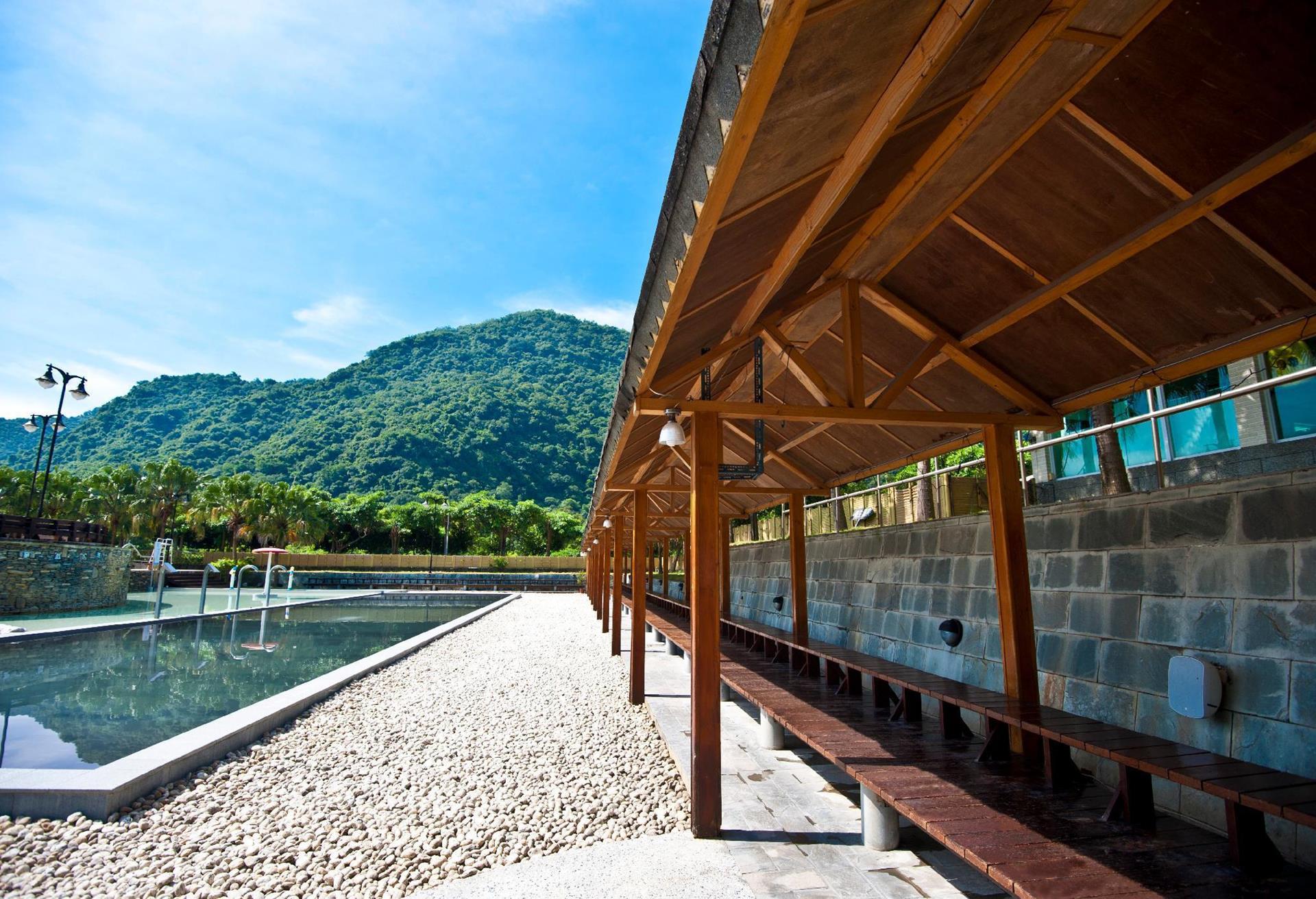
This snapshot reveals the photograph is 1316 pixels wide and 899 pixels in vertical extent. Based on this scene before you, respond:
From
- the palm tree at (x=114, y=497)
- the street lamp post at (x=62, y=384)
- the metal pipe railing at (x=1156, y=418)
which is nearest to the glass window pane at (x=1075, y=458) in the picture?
the metal pipe railing at (x=1156, y=418)

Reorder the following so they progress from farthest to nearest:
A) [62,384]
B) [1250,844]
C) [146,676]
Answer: [62,384], [146,676], [1250,844]

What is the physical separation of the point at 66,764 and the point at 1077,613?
27.5ft

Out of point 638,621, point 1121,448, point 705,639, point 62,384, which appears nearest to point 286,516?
point 62,384

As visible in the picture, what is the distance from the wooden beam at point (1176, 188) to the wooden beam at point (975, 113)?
0.37m

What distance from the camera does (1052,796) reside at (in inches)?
140

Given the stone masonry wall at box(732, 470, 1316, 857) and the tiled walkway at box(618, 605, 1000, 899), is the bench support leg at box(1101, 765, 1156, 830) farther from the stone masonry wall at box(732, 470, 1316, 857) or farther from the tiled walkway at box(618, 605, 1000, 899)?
the tiled walkway at box(618, 605, 1000, 899)

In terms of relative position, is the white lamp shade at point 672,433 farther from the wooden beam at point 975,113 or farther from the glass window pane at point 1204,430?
the glass window pane at point 1204,430

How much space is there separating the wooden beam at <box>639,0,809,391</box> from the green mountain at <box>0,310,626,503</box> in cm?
7657

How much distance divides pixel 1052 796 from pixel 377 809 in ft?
14.7

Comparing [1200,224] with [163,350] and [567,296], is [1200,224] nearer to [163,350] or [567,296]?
[163,350]

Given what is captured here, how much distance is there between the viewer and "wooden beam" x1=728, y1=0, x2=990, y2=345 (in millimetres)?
2021

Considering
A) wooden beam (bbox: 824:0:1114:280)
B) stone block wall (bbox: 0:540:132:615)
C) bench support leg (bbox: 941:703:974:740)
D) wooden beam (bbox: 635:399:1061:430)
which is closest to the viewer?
wooden beam (bbox: 824:0:1114:280)

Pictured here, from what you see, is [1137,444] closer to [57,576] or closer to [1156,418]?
[1156,418]

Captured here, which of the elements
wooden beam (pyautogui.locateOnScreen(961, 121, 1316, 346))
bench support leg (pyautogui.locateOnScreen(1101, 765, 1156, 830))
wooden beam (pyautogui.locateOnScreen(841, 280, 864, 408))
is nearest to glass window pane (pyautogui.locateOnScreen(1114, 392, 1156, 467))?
wooden beam (pyautogui.locateOnScreen(961, 121, 1316, 346))
